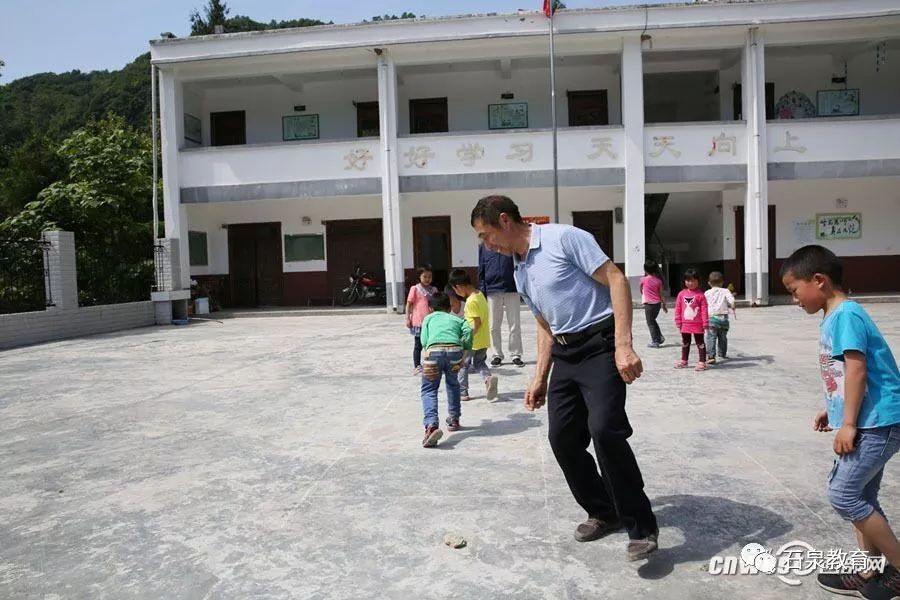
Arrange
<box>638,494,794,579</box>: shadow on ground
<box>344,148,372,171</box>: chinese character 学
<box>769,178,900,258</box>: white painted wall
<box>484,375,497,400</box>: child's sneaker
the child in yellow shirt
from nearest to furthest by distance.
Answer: <box>638,494,794,579</box>: shadow on ground
<box>484,375,497,400</box>: child's sneaker
the child in yellow shirt
<box>344,148,372,171</box>: chinese character 学
<box>769,178,900,258</box>: white painted wall

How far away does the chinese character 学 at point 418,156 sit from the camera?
15.5 metres

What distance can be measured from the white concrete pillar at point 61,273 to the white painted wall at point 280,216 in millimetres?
5067

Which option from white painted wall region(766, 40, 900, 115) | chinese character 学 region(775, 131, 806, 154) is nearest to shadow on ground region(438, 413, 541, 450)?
chinese character 学 region(775, 131, 806, 154)

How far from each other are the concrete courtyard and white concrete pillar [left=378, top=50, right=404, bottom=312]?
8.56 m

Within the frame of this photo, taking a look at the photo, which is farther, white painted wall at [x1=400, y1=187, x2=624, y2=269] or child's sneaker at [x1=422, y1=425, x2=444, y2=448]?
white painted wall at [x1=400, y1=187, x2=624, y2=269]

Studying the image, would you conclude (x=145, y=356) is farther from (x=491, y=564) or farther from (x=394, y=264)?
(x=491, y=564)

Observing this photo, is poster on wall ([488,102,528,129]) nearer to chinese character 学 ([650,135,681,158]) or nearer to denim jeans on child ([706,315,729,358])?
chinese character 学 ([650,135,681,158])

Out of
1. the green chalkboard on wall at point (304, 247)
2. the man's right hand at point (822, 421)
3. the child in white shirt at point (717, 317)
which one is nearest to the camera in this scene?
the man's right hand at point (822, 421)

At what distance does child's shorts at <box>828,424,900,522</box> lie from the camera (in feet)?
7.39

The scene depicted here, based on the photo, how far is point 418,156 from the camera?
1553 cm

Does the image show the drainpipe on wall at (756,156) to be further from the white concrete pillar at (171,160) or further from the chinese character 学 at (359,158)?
the white concrete pillar at (171,160)

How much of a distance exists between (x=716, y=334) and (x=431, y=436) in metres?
4.62

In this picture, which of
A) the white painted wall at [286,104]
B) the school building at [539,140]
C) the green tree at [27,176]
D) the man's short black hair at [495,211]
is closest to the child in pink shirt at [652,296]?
the man's short black hair at [495,211]

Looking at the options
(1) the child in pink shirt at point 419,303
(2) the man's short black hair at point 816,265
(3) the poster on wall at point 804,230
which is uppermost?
(3) the poster on wall at point 804,230
